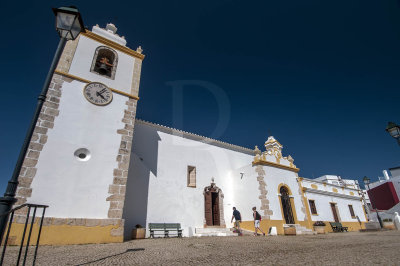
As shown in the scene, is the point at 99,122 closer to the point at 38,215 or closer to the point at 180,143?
the point at 38,215

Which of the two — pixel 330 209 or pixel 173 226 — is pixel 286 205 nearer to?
pixel 330 209

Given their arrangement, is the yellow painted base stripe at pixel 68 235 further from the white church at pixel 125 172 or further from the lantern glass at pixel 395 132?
the lantern glass at pixel 395 132

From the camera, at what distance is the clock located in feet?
27.2

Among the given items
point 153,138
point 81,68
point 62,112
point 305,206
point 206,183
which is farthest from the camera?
point 305,206

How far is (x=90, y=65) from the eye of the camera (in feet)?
29.5

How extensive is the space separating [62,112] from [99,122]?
1.24 metres

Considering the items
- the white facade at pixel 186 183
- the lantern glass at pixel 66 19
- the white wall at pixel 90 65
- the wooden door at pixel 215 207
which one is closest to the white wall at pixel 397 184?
the white facade at pixel 186 183

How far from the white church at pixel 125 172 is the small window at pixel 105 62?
0.05 metres

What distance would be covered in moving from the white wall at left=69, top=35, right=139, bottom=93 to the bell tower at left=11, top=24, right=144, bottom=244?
1.5 inches

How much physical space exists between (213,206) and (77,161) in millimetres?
8052

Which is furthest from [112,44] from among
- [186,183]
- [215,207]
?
[215,207]

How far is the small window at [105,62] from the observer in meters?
9.27

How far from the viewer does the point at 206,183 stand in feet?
41.5

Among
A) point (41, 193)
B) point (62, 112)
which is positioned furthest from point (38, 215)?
point (62, 112)
